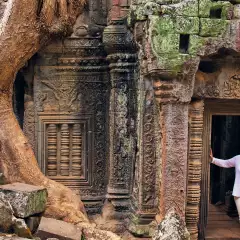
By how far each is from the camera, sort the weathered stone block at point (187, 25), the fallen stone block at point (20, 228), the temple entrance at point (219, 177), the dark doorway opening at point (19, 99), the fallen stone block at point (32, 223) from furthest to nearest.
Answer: the dark doorway opening at point (19, 99) < the temple entrance at point (219, 177) < the weathered stone block at point (187, 25) < the fallen stone block at point (32, 223) < the fallen stone block at point (20, 228)

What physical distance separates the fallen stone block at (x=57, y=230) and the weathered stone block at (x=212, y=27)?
8.13 ft

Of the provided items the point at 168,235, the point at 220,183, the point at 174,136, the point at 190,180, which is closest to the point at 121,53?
the point at 174,136

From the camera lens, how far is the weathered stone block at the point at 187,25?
16.7 feet

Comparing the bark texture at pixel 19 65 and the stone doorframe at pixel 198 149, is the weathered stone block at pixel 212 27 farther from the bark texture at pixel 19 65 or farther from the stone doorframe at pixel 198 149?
the bark texture at pixel 19 65

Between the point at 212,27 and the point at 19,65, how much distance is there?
7.48 feet

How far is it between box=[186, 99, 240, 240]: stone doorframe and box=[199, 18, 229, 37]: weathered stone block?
0.87m

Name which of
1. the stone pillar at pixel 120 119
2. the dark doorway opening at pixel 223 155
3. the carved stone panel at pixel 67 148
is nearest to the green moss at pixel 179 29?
the stone pillar at pixel 120 119

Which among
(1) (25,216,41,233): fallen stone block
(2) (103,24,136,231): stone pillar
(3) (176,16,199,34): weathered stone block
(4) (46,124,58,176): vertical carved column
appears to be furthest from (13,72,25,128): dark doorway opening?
(3) (176,16,199,34): weathered stone block

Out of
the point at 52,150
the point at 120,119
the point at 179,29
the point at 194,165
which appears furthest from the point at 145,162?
the point at 179,29

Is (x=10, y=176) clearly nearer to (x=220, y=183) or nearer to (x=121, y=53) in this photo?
(x=121, y=53)

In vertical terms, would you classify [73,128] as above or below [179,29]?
below

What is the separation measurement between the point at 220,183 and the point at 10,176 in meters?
4.59

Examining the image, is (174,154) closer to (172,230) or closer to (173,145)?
(173,145)

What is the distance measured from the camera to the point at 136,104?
5.96 m
